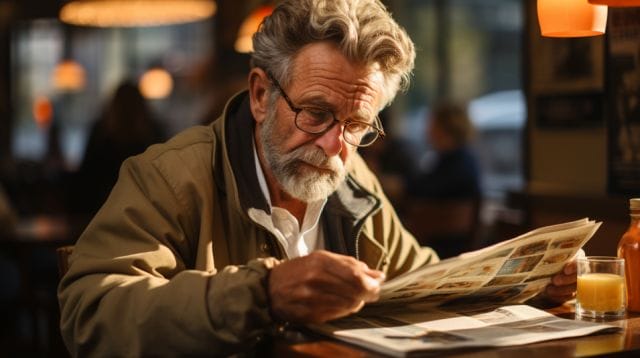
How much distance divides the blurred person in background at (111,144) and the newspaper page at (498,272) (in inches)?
142

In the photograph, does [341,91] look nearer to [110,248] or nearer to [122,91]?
[110,248]

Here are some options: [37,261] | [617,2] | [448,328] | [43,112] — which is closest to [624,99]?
[617,2]

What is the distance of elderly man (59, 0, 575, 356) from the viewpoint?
1.52m

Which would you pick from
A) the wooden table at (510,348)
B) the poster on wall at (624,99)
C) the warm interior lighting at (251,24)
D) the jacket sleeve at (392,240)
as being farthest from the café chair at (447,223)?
the wooden table at (510,348)

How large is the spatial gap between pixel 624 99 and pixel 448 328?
182 centimetres

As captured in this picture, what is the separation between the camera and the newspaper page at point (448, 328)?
57.2 inches

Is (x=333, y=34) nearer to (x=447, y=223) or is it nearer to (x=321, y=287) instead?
(x=321, y=287)

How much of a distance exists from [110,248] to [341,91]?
0.60 m

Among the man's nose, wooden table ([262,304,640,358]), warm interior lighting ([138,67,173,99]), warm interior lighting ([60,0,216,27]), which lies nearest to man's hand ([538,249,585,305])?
wooden table ([262,304,640,358])

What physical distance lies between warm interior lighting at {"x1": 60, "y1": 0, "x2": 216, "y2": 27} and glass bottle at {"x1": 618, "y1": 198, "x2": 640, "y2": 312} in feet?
14.8

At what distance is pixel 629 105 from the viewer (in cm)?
308

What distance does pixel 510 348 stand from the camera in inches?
58.1

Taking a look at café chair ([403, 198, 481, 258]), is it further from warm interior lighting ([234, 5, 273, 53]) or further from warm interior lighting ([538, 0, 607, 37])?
warm interior lighting ([538, 0, 607, 37])

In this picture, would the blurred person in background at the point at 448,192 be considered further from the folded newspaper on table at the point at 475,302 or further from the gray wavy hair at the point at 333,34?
the folded newspaper on table at the point at 475,302
